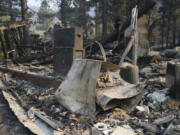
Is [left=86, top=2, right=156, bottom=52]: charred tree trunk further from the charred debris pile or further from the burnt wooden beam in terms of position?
the burnt wooden beam

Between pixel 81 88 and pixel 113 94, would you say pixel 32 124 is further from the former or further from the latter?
pixel 113 94

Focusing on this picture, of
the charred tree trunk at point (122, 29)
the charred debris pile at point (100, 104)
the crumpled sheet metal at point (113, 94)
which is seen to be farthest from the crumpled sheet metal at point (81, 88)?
the charred tree trunk at point (122, 29)

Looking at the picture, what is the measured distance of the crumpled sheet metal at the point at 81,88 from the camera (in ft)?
11.4

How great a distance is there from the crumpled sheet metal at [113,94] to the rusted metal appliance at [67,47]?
2872mm

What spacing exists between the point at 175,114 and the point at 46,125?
105 inches

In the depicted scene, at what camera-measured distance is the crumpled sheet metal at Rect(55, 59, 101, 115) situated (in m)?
3.46

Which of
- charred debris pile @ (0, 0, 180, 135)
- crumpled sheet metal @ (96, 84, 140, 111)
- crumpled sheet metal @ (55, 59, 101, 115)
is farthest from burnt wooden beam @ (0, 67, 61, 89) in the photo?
crumpled sheet metal @ (96, 84, 140, 111)

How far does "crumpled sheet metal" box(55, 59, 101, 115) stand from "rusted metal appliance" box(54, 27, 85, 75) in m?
2.28

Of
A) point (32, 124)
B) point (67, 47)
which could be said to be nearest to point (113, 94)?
point (32, 124)

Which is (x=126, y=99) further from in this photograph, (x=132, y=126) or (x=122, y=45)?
(x=122, y=45)

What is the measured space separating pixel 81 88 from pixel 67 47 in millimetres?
3133

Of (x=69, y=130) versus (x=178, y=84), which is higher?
(x=178, y=84)

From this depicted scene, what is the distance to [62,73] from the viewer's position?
21.9 ft

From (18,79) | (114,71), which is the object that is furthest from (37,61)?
(114,71)
